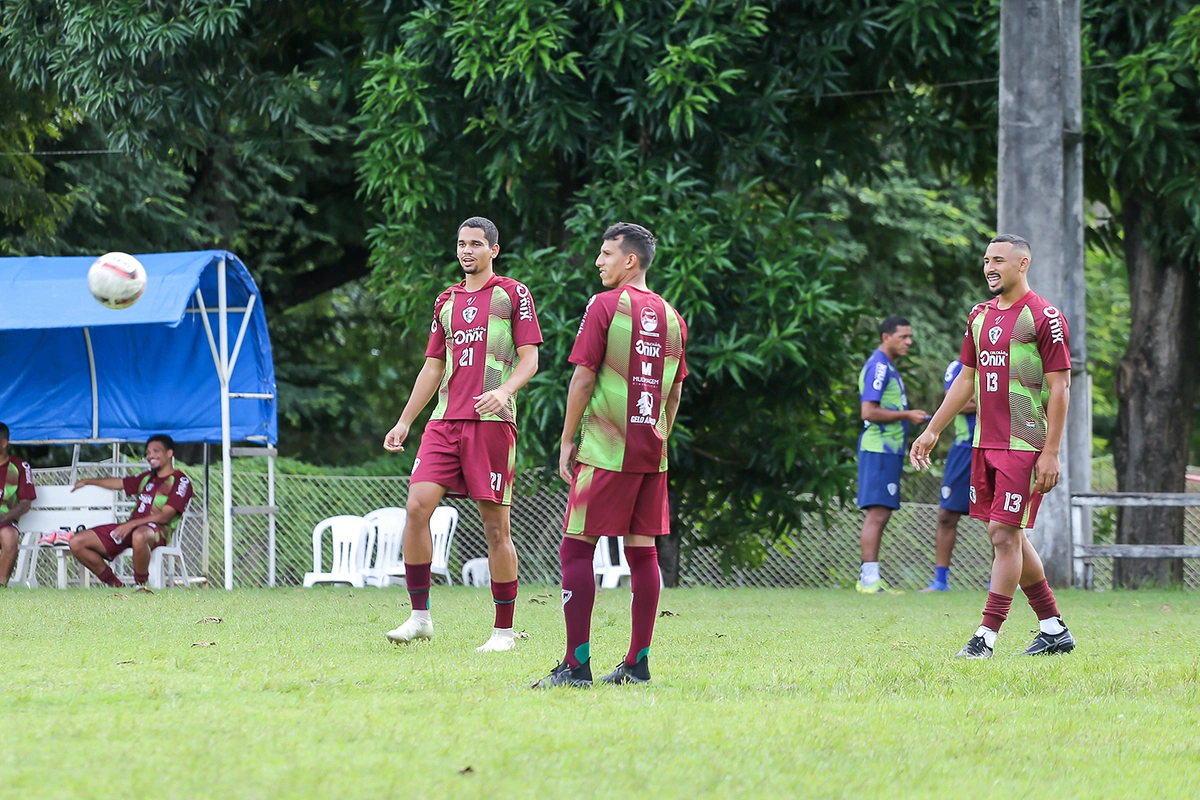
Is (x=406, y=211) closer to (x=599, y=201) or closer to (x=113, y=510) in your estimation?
(x=599, y=201)

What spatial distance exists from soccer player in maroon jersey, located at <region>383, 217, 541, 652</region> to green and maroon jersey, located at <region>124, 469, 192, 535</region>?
693cm

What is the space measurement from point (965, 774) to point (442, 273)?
1179cm

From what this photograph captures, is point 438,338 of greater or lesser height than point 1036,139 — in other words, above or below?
below

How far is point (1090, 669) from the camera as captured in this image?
7.00m

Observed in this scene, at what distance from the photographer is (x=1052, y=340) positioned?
302 inches

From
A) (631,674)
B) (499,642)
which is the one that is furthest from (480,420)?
(631,674)

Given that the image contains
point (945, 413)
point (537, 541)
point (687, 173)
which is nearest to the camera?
point (945, 413)

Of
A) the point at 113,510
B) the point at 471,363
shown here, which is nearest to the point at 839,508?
the point at 113,510

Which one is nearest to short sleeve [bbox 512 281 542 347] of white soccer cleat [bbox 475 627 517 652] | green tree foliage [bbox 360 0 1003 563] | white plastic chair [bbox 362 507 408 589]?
white soccer cleat [bbox 475 627 517 652]

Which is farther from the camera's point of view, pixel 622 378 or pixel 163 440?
pixel 163 440

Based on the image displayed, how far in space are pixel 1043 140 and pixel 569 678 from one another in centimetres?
992

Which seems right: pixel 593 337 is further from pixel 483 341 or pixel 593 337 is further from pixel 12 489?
pixel 12 489

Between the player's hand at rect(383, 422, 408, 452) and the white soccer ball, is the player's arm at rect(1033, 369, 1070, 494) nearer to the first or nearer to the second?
the player's hand at rect(383, 422, 408, 452)

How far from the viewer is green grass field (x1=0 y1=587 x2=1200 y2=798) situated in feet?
14.0
